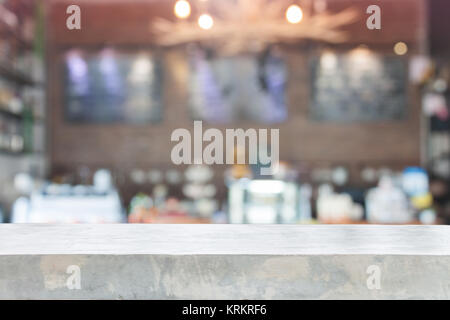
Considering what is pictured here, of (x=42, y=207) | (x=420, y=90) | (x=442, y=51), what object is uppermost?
(x=442, y=51)

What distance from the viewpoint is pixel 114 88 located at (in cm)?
614

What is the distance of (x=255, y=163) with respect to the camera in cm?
568

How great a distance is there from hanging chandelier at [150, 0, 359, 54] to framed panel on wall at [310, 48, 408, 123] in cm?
29

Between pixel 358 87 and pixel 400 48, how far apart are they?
2.15 feet

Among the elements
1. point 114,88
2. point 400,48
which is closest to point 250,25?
point 114,88

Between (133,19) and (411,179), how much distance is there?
3.59 metres

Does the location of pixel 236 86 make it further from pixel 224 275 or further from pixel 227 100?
pixel 224 275

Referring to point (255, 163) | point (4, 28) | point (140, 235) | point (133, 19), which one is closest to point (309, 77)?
point (255, 163)

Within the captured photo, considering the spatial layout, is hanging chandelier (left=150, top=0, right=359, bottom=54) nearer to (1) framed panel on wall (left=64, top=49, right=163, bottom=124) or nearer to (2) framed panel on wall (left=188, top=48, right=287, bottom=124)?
(2) framed panel on wall (left=188, top=48, right=287, bottom=124)

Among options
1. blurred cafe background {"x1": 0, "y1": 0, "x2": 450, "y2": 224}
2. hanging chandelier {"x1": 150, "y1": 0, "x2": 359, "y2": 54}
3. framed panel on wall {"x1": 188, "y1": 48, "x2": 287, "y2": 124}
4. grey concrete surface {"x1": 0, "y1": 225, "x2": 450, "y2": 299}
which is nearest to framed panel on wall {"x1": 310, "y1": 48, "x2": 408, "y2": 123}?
blurred cafe background {"x1": 0, "y1": 0, "x2": 450, "y2": 224}

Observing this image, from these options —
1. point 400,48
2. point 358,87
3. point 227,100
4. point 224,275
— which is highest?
point 400,48

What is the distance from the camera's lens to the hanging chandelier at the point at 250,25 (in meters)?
5.05
